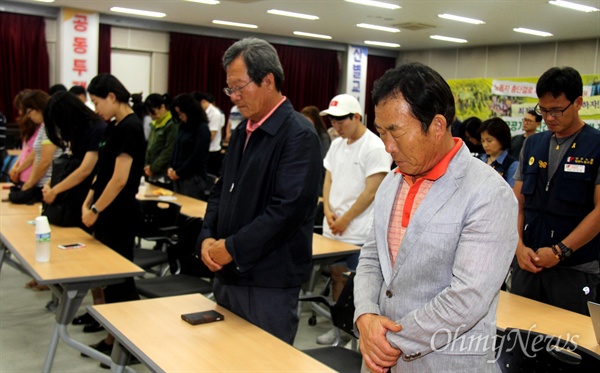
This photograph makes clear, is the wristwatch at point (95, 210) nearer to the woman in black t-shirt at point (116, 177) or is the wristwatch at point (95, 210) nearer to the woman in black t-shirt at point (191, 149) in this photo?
the woman in black t-shirt at point (116, 177)

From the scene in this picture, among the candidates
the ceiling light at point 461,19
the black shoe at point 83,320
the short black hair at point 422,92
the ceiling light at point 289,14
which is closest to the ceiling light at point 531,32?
the ceiling light at point 461,19

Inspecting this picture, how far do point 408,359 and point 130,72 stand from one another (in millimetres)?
11239

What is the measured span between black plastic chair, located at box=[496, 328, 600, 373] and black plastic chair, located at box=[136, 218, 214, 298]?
205 centimetres

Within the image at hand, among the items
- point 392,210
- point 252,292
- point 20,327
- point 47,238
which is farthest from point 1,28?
point 392,210

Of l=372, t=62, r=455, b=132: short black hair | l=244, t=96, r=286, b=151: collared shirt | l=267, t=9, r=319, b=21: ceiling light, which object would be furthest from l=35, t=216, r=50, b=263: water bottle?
l=267, t=9, r=319, b=21: ceiling light

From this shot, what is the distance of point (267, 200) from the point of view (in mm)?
2307

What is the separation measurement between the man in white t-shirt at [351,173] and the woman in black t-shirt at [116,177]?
1172 mm

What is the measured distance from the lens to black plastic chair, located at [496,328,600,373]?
1.71 m

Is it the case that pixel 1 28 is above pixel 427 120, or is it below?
above

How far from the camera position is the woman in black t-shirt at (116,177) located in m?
3.35

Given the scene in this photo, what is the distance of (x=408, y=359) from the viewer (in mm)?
1483

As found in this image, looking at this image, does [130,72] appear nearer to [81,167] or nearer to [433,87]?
[81,167]

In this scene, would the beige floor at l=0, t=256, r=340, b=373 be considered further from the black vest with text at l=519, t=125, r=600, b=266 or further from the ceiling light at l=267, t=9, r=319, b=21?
the ceiling light at l=267, t=9, r=319, b=21

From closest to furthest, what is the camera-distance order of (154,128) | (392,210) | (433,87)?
(433,87), (392,210), (154,128)
